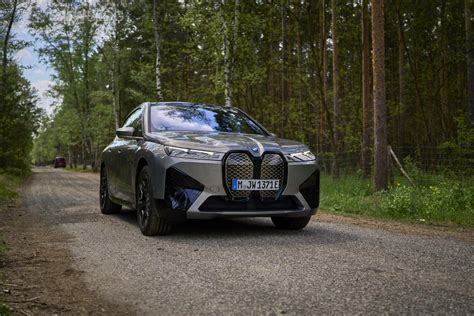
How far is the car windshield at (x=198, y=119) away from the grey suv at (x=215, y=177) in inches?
1.1

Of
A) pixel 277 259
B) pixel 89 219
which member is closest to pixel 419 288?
pixel 277 259

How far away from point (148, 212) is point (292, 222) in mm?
1881

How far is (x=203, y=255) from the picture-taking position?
4.67m

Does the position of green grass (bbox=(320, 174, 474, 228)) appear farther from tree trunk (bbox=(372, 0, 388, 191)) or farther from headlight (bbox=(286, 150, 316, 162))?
headlight (bbox=(286, 150, 316, 162))

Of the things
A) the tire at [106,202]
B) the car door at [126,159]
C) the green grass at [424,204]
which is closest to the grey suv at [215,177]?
the car door at [126,159]

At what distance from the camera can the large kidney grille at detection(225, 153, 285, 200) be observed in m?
5.46

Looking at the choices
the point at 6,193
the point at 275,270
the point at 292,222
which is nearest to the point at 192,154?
the point at 292,222

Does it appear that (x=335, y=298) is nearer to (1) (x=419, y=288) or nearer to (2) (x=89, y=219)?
(1) (x=419, y=288)

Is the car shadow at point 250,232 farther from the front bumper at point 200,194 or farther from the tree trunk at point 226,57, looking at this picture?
the tree trunk at point 226,57

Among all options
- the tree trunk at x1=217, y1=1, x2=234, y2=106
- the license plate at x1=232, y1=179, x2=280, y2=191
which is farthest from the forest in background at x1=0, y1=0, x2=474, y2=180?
the license plate at x1=232, y1=179, x2=280, y2=191

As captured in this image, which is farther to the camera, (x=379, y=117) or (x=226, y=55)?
(x=226, y=55)

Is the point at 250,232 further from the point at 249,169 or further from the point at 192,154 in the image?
the point at 192,154

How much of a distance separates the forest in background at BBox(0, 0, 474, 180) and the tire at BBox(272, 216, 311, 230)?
19.8 feet

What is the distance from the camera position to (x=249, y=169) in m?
5.51
